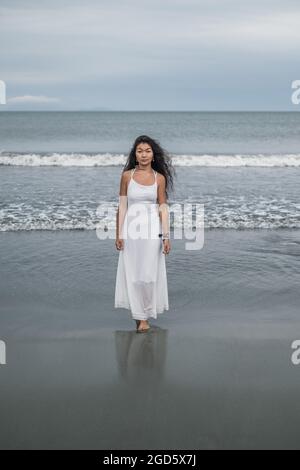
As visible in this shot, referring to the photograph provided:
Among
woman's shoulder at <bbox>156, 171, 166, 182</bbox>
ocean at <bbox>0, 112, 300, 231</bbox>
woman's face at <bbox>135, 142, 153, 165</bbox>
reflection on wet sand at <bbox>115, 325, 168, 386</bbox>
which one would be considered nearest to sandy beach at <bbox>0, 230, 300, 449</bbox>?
reflection on wet sand at <bbox>115, 325, 168, 386</bbox>

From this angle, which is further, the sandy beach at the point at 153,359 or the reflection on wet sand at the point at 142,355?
the reflection on wet sand at the point at 142,355

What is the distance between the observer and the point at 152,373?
4.36 meters

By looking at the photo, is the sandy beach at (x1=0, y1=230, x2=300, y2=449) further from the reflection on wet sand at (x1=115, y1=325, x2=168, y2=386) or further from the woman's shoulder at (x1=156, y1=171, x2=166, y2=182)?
the woman's shoulder at (x1=156, y1=171, x2=166, y2=182)

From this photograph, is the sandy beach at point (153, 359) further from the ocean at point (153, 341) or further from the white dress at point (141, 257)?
the white dress at point (141, 257)

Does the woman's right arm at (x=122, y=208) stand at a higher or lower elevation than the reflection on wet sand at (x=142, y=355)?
higher

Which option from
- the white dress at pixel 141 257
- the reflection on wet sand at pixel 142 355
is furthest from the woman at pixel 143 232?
the reflection on wet sand at pixel 142 355

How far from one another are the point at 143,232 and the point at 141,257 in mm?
256

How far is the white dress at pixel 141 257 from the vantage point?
515 centimetres

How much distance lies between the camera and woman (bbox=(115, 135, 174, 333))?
515 cm

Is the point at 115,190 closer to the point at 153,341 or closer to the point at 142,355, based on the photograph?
the point at 153,341
